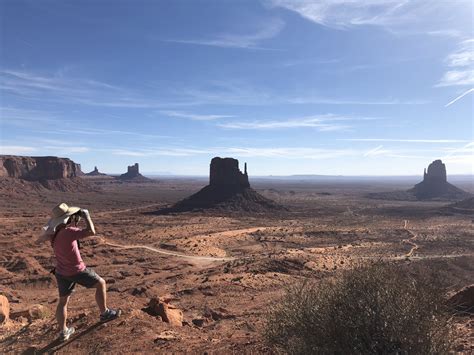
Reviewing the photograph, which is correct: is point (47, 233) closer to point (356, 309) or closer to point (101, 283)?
point (101, 283)

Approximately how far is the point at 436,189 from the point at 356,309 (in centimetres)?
13131

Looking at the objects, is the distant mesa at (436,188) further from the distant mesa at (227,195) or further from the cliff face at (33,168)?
the cliff face at (33,168)

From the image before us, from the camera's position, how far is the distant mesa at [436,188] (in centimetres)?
11606

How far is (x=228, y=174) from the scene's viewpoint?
261ft

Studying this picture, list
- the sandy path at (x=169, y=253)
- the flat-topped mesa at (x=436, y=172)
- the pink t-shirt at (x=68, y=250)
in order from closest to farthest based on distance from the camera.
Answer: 1. the pink t-shirt at (x=68, y=250)
2. the sandy path at (x=169, y=253)
3. the flat-topped mesa at (x=436, y=172)

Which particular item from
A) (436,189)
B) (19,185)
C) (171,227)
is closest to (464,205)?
(436,189)

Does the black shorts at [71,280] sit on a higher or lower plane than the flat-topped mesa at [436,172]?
lower

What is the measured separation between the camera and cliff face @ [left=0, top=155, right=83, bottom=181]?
4080 inches

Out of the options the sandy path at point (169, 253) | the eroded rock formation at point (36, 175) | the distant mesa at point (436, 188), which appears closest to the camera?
the sandy path at point (169, 253)

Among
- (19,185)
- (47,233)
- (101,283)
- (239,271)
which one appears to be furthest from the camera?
(19,185)

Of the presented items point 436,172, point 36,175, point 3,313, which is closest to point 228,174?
point 36,175

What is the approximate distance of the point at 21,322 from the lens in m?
8.29

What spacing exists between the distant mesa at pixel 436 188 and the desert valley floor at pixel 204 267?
5968cm

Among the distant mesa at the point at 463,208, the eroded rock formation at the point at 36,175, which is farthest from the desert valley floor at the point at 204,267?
the eroded rock formation at the point at 36,175
